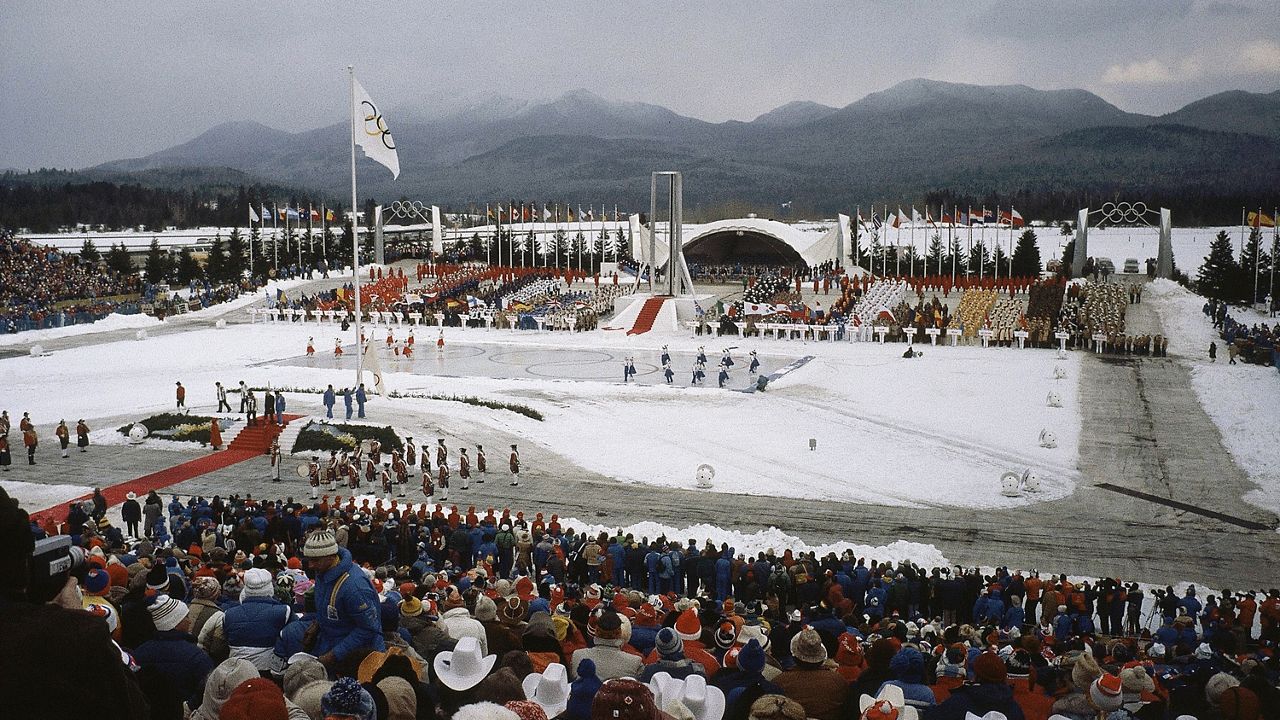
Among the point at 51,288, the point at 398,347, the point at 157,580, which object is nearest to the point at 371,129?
the point at 398,347

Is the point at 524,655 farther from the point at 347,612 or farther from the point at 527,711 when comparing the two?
the point at 527,711

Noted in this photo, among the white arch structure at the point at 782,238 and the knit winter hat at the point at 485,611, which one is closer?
the knit winter hat at the point at 485,611

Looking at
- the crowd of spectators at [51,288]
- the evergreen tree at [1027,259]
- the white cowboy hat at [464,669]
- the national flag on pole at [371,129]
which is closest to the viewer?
the white cowboy hat at [464,669]

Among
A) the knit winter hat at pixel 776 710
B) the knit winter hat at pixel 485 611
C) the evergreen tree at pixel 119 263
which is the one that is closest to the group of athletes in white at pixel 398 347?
the knit winter hat at pixel 485 611

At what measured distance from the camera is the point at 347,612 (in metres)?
5.11

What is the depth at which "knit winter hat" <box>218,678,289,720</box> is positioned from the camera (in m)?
3.42

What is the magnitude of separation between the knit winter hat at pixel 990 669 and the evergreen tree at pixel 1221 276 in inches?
2164

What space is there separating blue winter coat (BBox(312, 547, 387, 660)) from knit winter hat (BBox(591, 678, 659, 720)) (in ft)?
6.12

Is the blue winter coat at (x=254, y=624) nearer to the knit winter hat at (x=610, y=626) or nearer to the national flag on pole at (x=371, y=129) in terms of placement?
the knit winter hat at (x=610, y=626)

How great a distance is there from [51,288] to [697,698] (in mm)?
67112

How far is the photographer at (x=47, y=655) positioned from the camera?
8.14 ft

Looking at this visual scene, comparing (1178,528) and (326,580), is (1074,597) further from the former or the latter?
(326,580)

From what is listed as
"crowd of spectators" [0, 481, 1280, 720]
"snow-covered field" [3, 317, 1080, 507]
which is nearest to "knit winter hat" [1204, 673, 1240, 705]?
"crowd of spectators" [0, 481, 1280, 720]

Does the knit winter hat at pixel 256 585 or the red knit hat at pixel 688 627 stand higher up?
the knit winter hat at pixel 256 585
